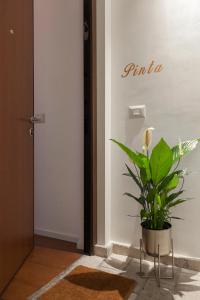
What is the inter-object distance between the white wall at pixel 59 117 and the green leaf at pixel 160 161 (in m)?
0.77

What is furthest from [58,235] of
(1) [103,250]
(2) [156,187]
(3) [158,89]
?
(3) [158,89]

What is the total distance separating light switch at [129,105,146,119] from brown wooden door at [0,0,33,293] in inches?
29.9

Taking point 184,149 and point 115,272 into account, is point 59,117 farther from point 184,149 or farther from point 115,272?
point 115,272

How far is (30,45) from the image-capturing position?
2.07 meters

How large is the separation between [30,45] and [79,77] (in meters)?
0.44

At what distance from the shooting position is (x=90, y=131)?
6.76ft

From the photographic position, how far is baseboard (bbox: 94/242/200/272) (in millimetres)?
1845

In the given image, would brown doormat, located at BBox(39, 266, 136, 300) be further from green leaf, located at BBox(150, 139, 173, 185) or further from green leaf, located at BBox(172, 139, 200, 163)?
green leaf, located at BBox(172, 139, 200, 163)

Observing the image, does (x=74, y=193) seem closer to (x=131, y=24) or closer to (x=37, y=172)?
(x=37, y=172)

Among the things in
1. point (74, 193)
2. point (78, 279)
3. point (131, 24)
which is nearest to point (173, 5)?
point (131, 24)

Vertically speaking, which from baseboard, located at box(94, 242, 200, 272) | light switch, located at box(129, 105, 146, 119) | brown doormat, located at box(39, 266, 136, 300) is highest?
light switch, located at box(129, 105, 146, 119)

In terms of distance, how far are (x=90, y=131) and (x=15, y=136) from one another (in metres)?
0.56

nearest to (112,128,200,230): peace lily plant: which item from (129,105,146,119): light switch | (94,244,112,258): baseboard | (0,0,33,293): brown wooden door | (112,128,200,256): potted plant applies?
(112,128,200,256): potted plant

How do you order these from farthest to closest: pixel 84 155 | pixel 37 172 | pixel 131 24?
pixel 37 172
pixel 84 155
pixel 131 24
